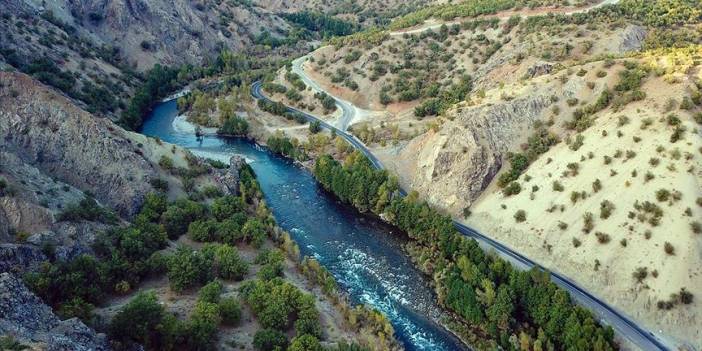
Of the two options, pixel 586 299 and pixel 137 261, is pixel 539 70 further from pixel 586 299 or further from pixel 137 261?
pixel 137 261

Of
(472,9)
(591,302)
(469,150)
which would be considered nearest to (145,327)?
(591,302)

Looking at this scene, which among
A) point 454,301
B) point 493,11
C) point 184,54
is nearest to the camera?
point 454,301

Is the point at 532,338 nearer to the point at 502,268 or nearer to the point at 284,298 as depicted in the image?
the point at 502,268

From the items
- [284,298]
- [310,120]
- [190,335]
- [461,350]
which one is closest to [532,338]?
[461,350]

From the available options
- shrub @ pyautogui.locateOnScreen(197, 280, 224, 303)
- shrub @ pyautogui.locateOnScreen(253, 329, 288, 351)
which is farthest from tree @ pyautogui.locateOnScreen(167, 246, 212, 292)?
shrub @ pyautogui.locateOnScreen(253, 329, 288, 351)

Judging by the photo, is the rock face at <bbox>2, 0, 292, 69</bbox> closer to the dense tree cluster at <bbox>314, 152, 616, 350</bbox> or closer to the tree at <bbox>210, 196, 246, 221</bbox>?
the tree at <bbox>210, 196, 246, 221</bbox>

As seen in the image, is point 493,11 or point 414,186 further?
point 493,11
